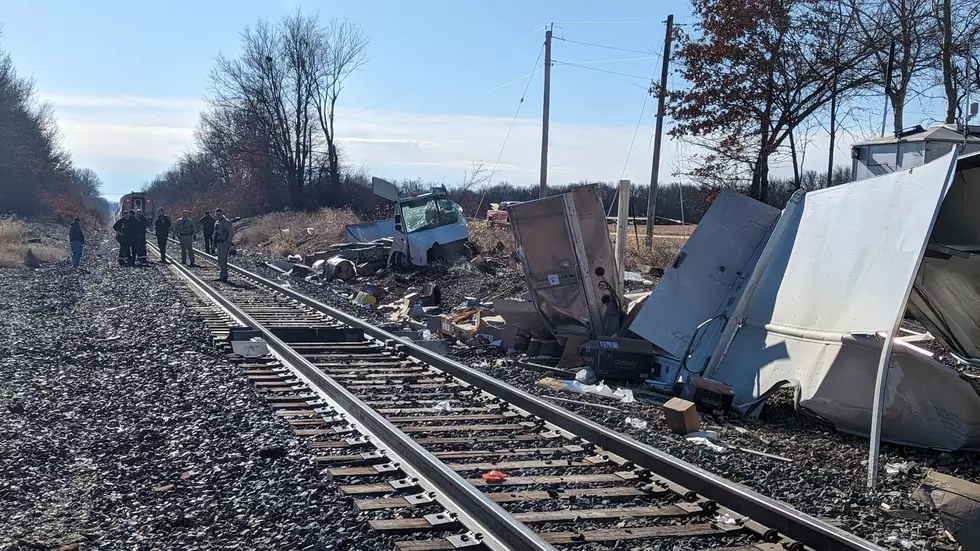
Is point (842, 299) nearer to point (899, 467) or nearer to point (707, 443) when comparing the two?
point (899, 467)

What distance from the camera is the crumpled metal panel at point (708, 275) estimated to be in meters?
9.75

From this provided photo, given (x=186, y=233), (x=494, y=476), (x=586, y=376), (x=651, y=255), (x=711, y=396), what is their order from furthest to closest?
1. (x=186, y=233)
2. (x=651, y=255)
3. (x=586, y=376)
4. (x=711, y=396)
5. (x=494, y=476)

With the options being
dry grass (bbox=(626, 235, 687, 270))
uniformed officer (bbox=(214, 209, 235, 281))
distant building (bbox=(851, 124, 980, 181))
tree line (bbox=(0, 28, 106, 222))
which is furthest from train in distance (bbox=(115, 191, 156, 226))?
distant building (bbox=(851, 124, 980, 181))

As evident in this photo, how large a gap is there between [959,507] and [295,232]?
41652 mm

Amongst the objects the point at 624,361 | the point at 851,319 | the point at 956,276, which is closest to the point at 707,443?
the point at 851,319

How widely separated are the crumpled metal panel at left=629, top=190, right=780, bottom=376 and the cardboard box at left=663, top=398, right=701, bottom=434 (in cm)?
229

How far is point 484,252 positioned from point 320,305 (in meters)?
8.26

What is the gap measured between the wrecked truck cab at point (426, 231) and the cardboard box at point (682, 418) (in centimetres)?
1541

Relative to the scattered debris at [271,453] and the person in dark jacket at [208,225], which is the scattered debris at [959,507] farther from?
the person in dark jacket at [208,225]

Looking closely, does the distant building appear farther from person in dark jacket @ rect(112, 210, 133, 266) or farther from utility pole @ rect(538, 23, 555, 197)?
person in dark jacket @ rect(112, 210, 133, 266)

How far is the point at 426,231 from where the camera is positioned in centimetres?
2291

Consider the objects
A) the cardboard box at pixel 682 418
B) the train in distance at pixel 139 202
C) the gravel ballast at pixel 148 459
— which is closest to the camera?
the gravel ballast at pixel 148 459

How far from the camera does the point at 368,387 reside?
29.9ft

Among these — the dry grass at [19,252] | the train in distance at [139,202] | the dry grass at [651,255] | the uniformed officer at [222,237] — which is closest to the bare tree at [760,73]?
the dry grass at [651,255]
